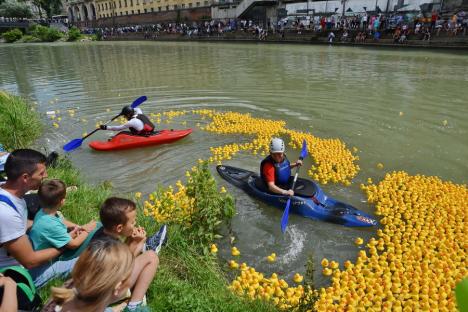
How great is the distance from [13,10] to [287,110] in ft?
251

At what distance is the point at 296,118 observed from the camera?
36.3 feet

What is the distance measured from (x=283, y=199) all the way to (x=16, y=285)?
12.8 ft

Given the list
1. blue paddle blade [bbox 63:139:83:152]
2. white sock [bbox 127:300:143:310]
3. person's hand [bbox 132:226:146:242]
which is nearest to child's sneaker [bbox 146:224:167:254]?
person's hand [bbox 132:226:146:242]

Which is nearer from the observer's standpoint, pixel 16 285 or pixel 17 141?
pixel 16 285

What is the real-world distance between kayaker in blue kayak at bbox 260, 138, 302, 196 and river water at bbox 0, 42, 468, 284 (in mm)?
473

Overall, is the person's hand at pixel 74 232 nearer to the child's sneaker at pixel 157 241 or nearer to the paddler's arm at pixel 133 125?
the child's sneaker at pixel 157 241

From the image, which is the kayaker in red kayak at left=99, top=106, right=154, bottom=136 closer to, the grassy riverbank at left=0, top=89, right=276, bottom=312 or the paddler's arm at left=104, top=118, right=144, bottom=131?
the paddler's arm at left=104, top=118, right=144, bottom=131

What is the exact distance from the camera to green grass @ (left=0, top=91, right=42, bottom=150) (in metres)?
8.45

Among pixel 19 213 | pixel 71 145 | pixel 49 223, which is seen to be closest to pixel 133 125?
pixel 71 145

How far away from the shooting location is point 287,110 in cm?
1193

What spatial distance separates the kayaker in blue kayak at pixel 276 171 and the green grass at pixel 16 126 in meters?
6.13

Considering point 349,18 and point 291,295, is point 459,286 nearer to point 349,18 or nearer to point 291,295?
point 291,295

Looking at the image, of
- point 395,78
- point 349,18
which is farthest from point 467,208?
point 349,18

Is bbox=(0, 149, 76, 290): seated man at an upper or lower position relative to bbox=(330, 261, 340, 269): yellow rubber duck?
upper
